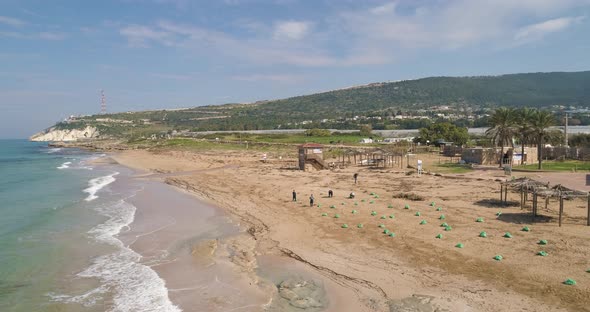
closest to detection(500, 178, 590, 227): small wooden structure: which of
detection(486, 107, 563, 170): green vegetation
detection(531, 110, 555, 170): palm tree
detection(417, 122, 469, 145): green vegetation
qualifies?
detection(531, 110, 555, 170): palm tree

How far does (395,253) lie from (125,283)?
994 centimetres

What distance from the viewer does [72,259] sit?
56.9ft

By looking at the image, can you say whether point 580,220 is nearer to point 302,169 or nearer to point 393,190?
point 393,190

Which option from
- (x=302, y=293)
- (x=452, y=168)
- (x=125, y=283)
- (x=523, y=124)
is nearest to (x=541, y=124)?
(x=523, y=124)

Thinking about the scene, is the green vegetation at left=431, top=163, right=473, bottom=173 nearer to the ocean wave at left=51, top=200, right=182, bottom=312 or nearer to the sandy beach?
Result: the sandy beach

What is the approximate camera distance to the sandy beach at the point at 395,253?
1216 cm

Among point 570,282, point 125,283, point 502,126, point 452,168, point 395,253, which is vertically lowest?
point 125,283

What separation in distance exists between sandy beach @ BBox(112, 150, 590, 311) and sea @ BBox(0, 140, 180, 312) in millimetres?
1198

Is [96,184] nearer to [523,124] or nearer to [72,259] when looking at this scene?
[72,259]

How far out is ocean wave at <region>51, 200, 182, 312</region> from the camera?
12714mm

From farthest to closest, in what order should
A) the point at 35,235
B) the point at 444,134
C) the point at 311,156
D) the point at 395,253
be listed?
the point at 444,134, the point at 311,156, the point at 35,235, the point at 395,253

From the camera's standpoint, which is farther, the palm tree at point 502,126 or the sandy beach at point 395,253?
the palm tree at point 502,126

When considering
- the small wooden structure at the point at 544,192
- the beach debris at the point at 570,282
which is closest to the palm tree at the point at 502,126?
the small wooden structure at the point at 544,192

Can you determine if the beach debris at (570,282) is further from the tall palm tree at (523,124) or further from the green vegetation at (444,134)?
the green vegetation at (444,134)
